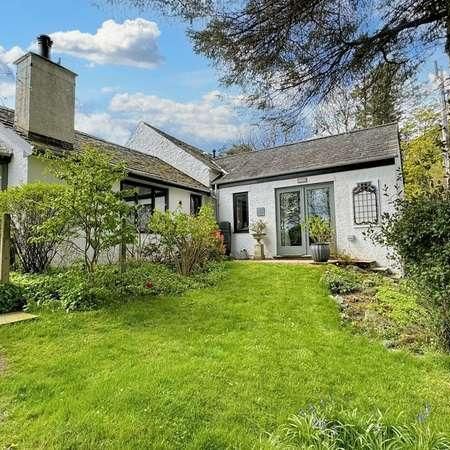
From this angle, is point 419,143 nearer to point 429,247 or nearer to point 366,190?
point 366,190

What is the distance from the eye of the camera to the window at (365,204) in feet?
36.3

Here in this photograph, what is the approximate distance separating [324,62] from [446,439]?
455cm

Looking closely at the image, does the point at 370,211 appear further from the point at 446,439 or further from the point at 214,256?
the point at 446,439

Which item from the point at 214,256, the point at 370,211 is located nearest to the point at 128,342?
the point at 214,256

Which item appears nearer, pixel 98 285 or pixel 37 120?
pixel 98 285

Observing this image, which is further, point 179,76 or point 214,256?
point 214,256

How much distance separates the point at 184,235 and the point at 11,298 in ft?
13.3

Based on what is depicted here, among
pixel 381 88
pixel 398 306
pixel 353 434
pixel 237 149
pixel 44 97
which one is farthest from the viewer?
pixel 237 149

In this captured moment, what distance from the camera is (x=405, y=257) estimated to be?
15.1ft

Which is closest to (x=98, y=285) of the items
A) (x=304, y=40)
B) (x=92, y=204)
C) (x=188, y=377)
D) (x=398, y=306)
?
(x=92, y=204)

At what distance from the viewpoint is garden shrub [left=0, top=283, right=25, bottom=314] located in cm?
555

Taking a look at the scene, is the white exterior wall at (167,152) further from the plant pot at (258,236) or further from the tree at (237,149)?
the tree at (237,149)

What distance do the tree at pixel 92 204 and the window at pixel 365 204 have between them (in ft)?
24.8

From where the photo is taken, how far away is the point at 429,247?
4336mm
